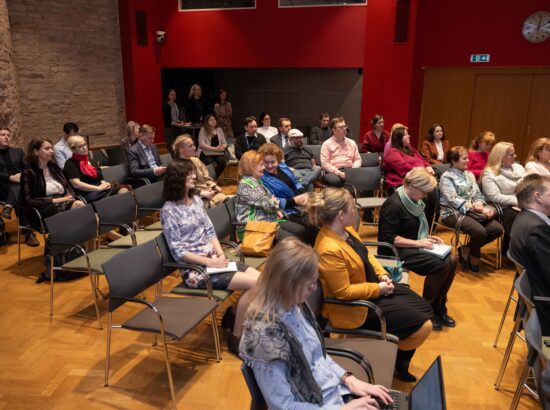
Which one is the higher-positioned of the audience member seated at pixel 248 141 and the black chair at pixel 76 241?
the audience member seated at pixel 248 141

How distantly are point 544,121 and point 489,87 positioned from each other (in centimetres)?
123

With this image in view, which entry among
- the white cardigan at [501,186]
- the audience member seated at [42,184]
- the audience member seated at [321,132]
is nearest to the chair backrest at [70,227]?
the audience member seated at [42,184]

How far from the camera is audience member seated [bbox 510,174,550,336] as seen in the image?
2.95 meters

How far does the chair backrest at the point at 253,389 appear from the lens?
201cm

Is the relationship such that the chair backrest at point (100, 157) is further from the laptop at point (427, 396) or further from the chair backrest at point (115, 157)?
the laptop at point (427, 396)

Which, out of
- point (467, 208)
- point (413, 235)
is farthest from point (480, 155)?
point (413, 235)

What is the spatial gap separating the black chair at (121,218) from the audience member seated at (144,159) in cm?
132

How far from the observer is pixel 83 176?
5.58 m

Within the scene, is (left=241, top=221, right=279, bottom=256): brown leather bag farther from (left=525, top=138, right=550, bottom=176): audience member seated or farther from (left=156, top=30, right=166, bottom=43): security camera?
(left=156, top=30, right=166, bottom=43): security camera

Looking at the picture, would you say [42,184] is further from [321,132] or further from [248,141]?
[321,132]

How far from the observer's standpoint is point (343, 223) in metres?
3.01

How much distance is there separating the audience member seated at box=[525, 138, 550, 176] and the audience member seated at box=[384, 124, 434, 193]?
3.85 feet

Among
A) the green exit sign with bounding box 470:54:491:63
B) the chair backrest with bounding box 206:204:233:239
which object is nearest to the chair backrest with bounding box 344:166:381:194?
the chair backrest with bounding box 206:204:233:239

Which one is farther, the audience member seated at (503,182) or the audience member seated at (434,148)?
the audience member seated at (434,148)
